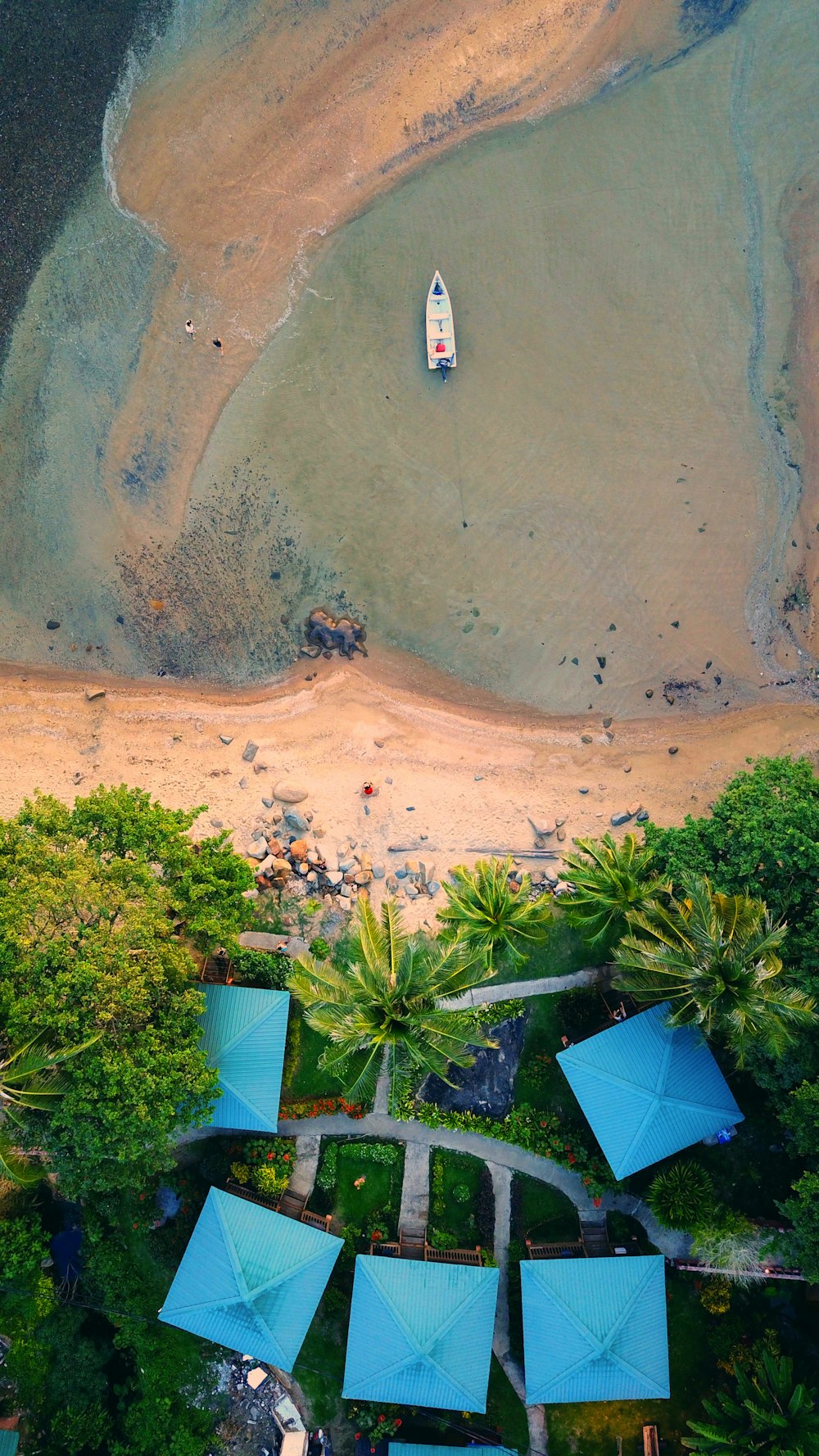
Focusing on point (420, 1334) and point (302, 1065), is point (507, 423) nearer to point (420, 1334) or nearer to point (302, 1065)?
point (302, 1065)

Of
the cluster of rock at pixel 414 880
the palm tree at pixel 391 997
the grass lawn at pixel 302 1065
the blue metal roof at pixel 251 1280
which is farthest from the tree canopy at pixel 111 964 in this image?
the cluster of rock at pixel 414 880

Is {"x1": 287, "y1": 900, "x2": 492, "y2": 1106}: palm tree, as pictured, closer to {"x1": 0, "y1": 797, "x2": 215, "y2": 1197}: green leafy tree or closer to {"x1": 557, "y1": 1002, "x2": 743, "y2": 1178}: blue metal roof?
{"x1": 0, "y1": 797, "x2": 215, "y2": 1197}: green leafy tree

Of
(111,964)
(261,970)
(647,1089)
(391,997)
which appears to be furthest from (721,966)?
(111,964)

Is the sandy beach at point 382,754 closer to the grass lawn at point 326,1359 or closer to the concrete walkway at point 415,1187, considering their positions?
the concrete walkway at point 415,1187

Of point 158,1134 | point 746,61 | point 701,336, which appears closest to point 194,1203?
point 158,1134

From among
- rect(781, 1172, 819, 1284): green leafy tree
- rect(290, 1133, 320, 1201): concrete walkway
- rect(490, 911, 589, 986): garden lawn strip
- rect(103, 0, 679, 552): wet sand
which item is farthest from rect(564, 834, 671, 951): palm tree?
rect(103, 0, 679, 552): wet sand
